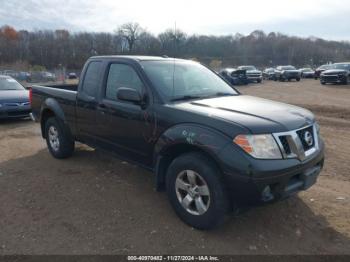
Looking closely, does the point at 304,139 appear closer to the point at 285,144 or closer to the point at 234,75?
the point at 285,144

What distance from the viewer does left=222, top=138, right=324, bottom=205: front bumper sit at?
3.22m

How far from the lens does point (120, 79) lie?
4777 millimetres

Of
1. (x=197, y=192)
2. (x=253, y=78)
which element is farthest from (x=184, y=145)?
(x=253, y=78)

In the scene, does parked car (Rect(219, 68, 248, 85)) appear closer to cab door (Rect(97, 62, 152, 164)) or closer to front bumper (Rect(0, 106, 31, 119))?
front bumper (Rect(0, 106, 31, 119))

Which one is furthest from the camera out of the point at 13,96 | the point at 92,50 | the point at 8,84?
the point at 92,50

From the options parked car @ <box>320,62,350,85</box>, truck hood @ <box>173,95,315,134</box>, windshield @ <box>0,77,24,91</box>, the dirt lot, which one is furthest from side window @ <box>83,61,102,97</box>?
parked car @ <box>320,62,350,85</box>

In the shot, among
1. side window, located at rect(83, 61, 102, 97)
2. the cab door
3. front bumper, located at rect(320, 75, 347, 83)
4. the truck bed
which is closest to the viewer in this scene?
the cab door

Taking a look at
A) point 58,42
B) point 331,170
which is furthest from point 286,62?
point 331,170

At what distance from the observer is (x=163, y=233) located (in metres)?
3.71

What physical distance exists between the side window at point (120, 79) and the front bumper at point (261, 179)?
1739mm

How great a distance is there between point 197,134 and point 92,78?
2.43 m

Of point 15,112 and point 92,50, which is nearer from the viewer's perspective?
point 15,112

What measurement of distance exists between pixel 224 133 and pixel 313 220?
1610 millimetres

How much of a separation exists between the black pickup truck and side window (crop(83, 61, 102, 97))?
0.6 inches
